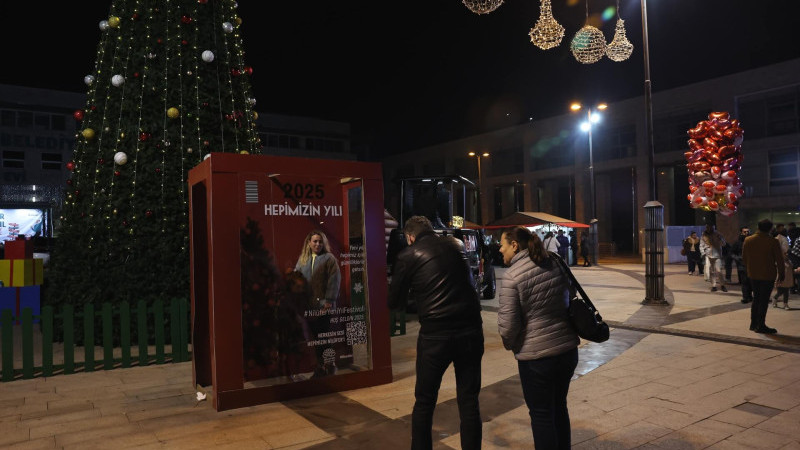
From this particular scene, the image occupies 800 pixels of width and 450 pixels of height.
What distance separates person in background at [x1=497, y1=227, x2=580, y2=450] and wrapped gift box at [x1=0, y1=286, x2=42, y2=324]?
11.1m

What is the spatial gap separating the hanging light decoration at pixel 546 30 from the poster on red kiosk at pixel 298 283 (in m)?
4.68

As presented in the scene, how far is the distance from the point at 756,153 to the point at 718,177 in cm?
2522

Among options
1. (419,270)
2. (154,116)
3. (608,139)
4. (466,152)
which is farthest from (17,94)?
(419,270)

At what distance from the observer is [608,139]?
142 feet

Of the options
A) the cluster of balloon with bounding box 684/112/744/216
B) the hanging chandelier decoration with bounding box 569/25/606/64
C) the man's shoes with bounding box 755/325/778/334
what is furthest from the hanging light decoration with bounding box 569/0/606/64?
the cluster of balloon with bounding box 684/112/744/216

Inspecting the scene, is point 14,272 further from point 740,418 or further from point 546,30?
point 740,418

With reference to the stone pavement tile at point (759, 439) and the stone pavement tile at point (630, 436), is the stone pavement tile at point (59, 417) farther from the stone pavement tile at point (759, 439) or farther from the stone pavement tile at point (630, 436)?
the stone pavement tile at point (759, 439)

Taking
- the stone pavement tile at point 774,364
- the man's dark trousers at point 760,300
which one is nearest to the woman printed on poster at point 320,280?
the stone pavement tile at point 774,364

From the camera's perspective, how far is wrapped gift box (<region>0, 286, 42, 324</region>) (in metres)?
11.2

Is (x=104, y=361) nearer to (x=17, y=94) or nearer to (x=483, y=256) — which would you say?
(x=483, y=256)

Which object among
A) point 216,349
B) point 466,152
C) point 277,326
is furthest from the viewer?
point 466,152

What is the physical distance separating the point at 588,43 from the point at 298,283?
6829 millimetres

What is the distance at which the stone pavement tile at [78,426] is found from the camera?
4773mm

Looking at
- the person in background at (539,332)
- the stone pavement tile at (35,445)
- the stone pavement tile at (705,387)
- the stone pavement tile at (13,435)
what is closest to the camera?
the person in background at (539,332)
